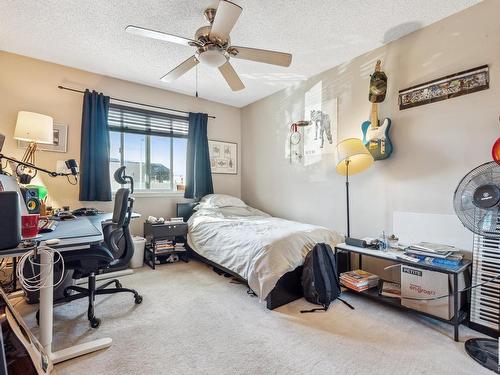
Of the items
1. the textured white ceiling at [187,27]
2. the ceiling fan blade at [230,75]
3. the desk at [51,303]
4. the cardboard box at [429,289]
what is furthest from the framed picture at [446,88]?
the desk at [51,303]

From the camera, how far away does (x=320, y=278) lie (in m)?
2.29

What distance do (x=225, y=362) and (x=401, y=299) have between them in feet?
4.89

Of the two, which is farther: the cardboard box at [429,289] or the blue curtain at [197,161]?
the blue curtain at [197,161]

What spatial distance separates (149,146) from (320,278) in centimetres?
308

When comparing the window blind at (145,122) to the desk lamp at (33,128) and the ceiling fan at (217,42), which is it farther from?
the ceiling fan at (217,42)

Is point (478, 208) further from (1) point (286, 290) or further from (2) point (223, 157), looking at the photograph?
(2) point (223, 157)

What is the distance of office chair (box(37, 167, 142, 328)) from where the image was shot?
193cm

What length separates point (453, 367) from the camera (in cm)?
154

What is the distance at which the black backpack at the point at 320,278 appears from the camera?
7.42ft

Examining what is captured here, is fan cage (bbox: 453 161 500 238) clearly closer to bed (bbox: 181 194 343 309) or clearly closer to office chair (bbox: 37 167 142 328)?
bed (bbox: 181 194 343 309)

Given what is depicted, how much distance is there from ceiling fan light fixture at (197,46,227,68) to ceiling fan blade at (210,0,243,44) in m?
0.08

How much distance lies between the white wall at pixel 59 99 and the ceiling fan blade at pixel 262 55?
225 centimetres

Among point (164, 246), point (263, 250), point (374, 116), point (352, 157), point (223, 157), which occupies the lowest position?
point (164, 246)

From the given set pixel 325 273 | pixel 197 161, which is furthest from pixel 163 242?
pixel 325 273
